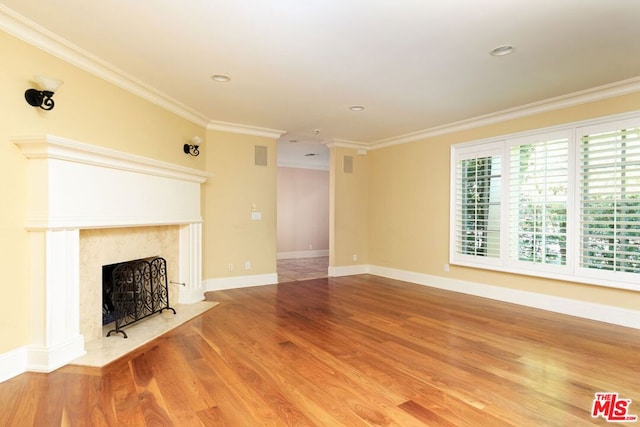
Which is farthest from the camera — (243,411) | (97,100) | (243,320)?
(243,320)

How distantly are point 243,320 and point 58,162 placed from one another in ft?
7.85

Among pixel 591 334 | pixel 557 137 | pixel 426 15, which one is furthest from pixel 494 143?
pixel 426 15

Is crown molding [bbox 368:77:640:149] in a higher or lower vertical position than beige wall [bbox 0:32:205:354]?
higher

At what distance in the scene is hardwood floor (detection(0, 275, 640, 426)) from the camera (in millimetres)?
2131

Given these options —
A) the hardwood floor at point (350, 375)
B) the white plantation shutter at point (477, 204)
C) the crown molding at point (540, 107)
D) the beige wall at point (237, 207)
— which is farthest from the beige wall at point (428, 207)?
the beige wall at point (237, 207)

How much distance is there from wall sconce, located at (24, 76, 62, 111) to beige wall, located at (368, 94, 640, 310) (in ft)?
17.0

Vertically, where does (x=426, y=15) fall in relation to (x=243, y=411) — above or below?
above

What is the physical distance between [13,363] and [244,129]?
4.18 metres

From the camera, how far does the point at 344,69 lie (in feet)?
11.4

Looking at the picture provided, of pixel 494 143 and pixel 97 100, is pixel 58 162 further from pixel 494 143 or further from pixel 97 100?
pixel 494 143

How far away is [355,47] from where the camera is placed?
118 inches

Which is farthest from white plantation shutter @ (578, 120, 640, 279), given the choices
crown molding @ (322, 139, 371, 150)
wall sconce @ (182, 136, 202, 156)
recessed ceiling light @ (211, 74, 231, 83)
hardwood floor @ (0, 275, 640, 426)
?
wall sconce @ (182, 136, 202, 156)

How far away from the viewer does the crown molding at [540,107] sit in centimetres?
383

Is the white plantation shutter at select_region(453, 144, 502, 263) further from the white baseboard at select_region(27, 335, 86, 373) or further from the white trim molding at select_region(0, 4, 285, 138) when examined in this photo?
the white baseboard at select_region(27, 335, 86, 373)
